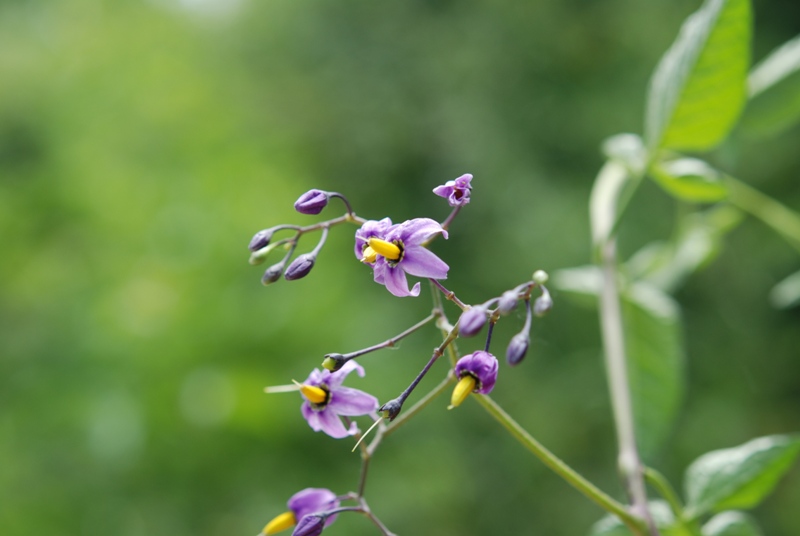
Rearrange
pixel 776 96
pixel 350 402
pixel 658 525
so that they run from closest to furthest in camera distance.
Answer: pixel 350 402
pixel 658 525
pixel 776 96

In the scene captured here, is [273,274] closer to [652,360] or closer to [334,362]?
[334,362]

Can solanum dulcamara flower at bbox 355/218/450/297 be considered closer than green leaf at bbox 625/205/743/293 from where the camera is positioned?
Yes

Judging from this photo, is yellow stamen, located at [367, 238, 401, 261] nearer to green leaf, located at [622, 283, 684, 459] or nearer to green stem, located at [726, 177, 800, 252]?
green leaf, located at [622, 283, 684, 459]

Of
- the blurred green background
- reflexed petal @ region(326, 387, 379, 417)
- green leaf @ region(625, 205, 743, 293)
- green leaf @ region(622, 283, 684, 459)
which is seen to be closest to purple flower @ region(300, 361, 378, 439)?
reflexed petal @ region(326, 387, 379, 417)

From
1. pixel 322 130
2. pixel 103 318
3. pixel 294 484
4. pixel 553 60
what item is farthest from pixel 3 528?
pixel 322 130

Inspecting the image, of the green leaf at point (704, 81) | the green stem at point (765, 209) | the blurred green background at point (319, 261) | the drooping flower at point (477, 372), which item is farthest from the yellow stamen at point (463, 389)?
the blurred green background at point (319, 261)

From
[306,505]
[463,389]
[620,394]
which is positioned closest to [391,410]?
[463,389]
